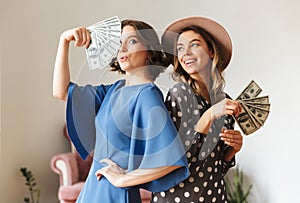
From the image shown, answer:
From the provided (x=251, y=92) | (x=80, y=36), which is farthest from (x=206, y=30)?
(x=80, y=36)

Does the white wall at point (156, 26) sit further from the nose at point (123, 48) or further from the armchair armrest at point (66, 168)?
the nose at point (123, 48)

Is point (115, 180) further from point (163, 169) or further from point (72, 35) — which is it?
point (72, 35)

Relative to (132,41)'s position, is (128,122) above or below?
below

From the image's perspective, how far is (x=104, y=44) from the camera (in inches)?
40.0

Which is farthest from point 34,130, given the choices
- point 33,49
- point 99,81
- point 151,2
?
point 99,81

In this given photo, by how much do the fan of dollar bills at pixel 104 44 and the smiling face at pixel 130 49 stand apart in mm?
17

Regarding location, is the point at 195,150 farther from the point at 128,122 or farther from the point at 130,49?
the point at 130,49

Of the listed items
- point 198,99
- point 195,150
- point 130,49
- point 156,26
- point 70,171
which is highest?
point 156,26

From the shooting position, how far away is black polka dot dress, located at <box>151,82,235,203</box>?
3.38ft

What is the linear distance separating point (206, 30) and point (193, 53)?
0.06m

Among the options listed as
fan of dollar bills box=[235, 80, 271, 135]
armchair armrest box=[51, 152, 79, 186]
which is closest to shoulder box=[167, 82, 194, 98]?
fan of dollar bills box=[235, 80, 271, 135]

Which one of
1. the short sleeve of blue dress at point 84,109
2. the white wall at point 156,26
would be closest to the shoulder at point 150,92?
the short sleeve of blue dress at point 84,109

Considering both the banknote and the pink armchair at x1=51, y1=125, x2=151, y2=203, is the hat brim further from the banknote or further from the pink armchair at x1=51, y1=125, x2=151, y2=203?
the pink armchair at x1=51, y1=125, x2=151, y2=203

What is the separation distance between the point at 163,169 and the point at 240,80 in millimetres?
2183
